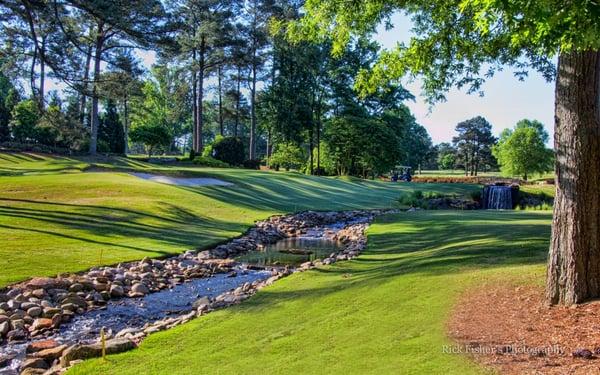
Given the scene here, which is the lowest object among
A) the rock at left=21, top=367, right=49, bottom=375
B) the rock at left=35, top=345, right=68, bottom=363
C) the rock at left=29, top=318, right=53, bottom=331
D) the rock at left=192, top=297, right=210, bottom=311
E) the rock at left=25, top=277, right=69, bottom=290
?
the rock at left=29, top=318, right=53, bottom=331

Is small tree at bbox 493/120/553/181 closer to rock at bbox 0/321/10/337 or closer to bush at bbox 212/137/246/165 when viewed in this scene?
bush at bbox 212/137/246/165

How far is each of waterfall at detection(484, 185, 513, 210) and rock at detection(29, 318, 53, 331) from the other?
30.8 meters

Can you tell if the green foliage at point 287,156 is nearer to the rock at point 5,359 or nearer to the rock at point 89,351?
the rock at point 5,359

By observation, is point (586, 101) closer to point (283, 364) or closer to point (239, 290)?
point (283, 364)

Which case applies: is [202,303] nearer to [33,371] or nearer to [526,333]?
[33,371]

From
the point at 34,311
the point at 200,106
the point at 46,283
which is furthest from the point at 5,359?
the point at 200,106

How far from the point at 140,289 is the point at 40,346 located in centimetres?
302

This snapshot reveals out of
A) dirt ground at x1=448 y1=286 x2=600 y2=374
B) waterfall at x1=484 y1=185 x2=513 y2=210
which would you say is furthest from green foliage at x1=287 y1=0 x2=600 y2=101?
waterfall at x1=484 y1=185 x2=513 y2=210

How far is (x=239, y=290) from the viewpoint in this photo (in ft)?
30.3

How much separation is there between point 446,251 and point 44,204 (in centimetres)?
1347

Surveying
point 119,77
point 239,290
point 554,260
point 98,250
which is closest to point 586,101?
point 554,260

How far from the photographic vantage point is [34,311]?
7.69 metres

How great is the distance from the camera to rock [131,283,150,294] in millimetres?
9430

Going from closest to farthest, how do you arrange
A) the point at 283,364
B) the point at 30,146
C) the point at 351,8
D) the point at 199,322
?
1. the point at 283,364
2. the point at 199,322
3. the point at 351,8
4. the point at 30,146
